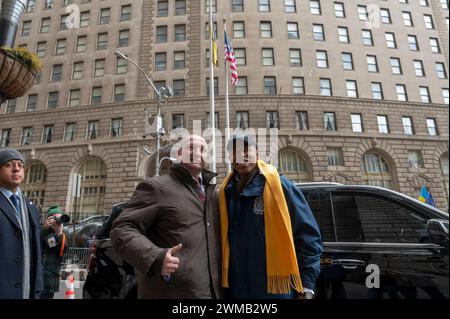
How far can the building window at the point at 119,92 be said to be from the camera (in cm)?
2442

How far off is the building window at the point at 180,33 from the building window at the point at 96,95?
823 cm

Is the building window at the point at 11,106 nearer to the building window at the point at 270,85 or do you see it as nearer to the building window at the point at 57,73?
the building window at the point at 57,73

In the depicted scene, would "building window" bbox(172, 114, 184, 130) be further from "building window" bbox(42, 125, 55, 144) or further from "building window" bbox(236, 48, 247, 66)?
"building window" bbox(42, 125, 55, 144)

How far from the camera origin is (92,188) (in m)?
23.6

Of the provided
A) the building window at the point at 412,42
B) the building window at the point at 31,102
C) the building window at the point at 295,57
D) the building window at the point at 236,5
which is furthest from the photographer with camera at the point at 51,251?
the building window at the point at 31,102

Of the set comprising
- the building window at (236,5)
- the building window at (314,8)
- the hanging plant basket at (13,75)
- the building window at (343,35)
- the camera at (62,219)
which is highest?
the building window at (314,8)

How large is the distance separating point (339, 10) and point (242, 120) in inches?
410

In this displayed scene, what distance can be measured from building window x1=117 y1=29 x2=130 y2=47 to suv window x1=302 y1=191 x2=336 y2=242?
1019 inches

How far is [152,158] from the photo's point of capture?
22.2 metres

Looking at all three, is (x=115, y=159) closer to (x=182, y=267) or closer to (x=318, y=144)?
(x=318, y=144)

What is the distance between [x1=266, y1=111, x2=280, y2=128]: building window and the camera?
23031mm

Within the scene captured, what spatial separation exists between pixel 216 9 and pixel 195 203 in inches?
910

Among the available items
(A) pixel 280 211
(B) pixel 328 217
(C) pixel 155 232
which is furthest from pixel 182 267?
(B) pixel 328 217

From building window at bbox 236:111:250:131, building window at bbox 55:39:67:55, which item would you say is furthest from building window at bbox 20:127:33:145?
building window at bbox 236:111:250:131
